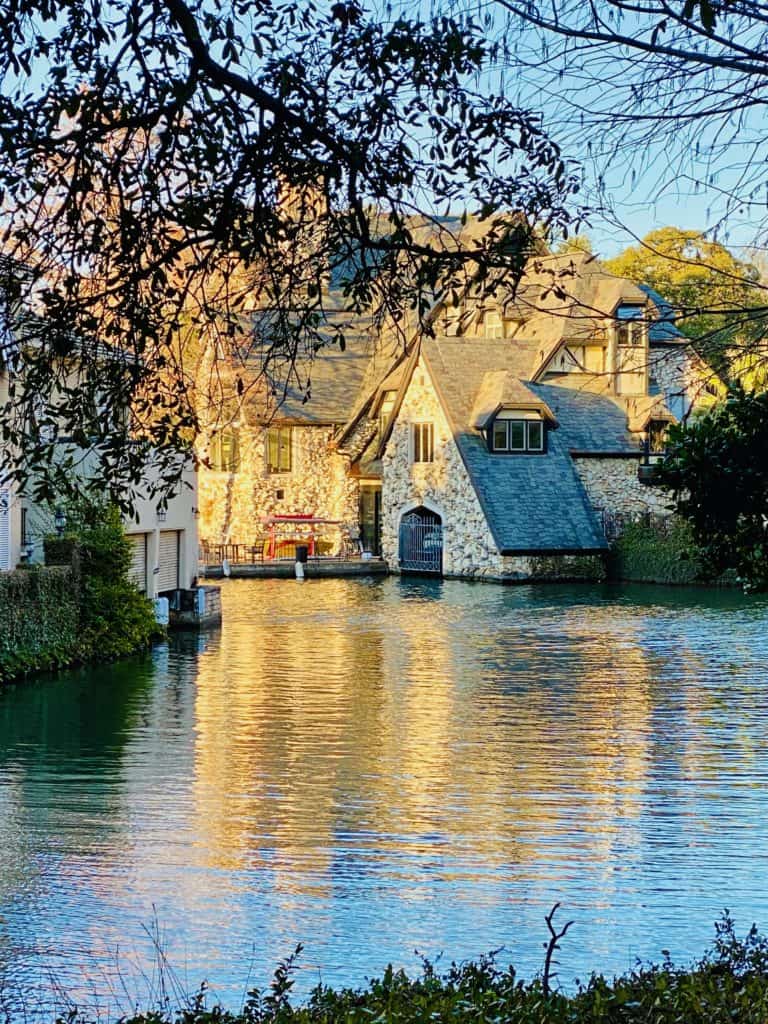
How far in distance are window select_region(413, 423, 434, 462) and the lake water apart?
22.3 m

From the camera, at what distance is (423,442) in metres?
52.6

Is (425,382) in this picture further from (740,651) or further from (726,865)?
(726,865)

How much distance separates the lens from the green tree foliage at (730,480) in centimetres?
952

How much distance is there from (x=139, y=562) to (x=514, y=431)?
20967 millimetres

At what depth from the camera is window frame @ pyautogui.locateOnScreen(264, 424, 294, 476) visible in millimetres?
55906

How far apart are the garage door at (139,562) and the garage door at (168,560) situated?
0.91 m

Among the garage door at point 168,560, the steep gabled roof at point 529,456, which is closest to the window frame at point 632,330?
the garage door at point 168,560

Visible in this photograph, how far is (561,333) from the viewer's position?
174 feet

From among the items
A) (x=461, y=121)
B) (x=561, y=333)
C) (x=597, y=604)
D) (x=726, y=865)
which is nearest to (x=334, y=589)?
(x=597, y=604)

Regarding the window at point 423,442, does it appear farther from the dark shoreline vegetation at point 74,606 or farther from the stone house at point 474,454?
the dark shoreline vegetation at point 74,606

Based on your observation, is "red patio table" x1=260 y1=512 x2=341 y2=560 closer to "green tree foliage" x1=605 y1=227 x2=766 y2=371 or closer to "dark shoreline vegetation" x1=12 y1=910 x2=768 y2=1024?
"green tree foliage" x1=605 y1=227 x2=766 y2=371

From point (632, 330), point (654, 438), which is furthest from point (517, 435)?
point (632, 330)

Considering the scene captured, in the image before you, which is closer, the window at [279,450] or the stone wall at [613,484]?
the stone wall at [613,484]

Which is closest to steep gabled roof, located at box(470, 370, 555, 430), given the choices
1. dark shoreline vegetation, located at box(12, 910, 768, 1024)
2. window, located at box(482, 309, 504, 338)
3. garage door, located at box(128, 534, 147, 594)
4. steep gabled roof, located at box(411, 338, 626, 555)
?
steep gabled roof, located at box(411, 338, 626, 555)
